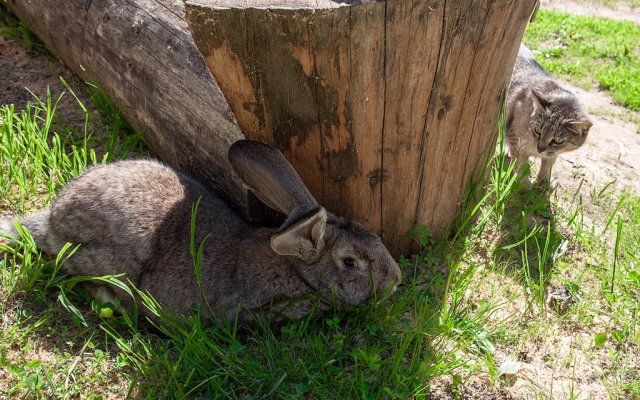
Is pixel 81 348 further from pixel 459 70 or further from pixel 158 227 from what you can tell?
pixel 459 70

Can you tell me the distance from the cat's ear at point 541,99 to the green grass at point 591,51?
5.58 feet

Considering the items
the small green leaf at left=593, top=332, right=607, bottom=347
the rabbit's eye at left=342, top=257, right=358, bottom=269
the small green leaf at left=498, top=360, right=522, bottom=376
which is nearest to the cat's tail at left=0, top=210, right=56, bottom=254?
the rabbit's eye at left=342, top=257, right=358, bottom=269

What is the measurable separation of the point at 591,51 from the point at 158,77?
17.9 feet

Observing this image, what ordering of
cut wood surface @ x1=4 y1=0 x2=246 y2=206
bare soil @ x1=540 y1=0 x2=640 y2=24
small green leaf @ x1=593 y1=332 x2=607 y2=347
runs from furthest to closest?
bare soil @ x1=540 y1=0 x2=640 y2=24 < cut wood surface @ x1=4 y1=0 x2=246 y2=206 < small green leaf @ x1=593 y1=332 x2=607 y2=347

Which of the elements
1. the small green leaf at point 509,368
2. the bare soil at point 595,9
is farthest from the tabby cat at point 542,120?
the bare soil at point 595,9

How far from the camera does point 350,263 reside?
342cm

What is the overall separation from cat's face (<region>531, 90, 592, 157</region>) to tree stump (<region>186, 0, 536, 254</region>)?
140 centimetres

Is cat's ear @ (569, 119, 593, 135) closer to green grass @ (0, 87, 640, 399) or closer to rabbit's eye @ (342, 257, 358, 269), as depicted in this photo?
green grass @ (0, 87, 640, 399)

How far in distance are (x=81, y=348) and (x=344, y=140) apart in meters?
1.81

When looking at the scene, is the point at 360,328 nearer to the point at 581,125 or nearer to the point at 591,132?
the point at 581,125

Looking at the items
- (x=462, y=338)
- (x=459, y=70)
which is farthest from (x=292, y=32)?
(x=462, y=338)

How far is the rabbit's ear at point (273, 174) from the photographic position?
3.24m

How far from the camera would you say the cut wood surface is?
384 centimetres

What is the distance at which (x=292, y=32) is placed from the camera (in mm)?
2803
